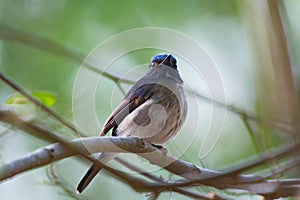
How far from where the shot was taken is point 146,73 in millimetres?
4051

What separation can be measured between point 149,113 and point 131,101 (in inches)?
7.2

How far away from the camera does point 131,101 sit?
3.62m

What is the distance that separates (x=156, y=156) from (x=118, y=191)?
221cm

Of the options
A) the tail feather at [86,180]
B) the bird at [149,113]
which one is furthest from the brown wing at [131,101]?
the tail feather at [86,180]

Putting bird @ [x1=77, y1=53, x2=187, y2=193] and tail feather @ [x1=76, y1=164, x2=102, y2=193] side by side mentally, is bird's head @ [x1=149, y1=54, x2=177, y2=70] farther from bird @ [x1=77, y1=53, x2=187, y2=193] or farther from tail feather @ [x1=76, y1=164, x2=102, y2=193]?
tail feather @ [x1=76, y1=164, x2=102, y2=193]

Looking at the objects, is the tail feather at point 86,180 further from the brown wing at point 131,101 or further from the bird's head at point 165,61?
the bird's head at point 165,61

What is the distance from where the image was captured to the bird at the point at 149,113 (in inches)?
134

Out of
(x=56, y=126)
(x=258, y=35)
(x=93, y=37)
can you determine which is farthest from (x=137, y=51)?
(x=258, y=35)

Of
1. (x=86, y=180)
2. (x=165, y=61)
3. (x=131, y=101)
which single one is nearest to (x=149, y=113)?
(x=131, y=101)

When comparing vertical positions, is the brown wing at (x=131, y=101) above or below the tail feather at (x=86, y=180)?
above

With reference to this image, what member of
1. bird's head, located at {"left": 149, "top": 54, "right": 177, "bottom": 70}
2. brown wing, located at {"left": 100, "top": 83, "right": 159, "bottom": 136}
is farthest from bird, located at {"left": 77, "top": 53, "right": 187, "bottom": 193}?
bird's head, located at {"left": 149, "top": 54, "right": 177, "bottom": 70}

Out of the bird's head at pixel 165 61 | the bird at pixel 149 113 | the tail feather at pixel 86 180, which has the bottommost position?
the tail feather at pixel 86 180

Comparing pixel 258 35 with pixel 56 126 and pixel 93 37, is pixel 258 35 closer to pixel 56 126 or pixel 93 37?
pixel 56 126

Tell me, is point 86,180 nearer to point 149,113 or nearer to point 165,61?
point 149,113
